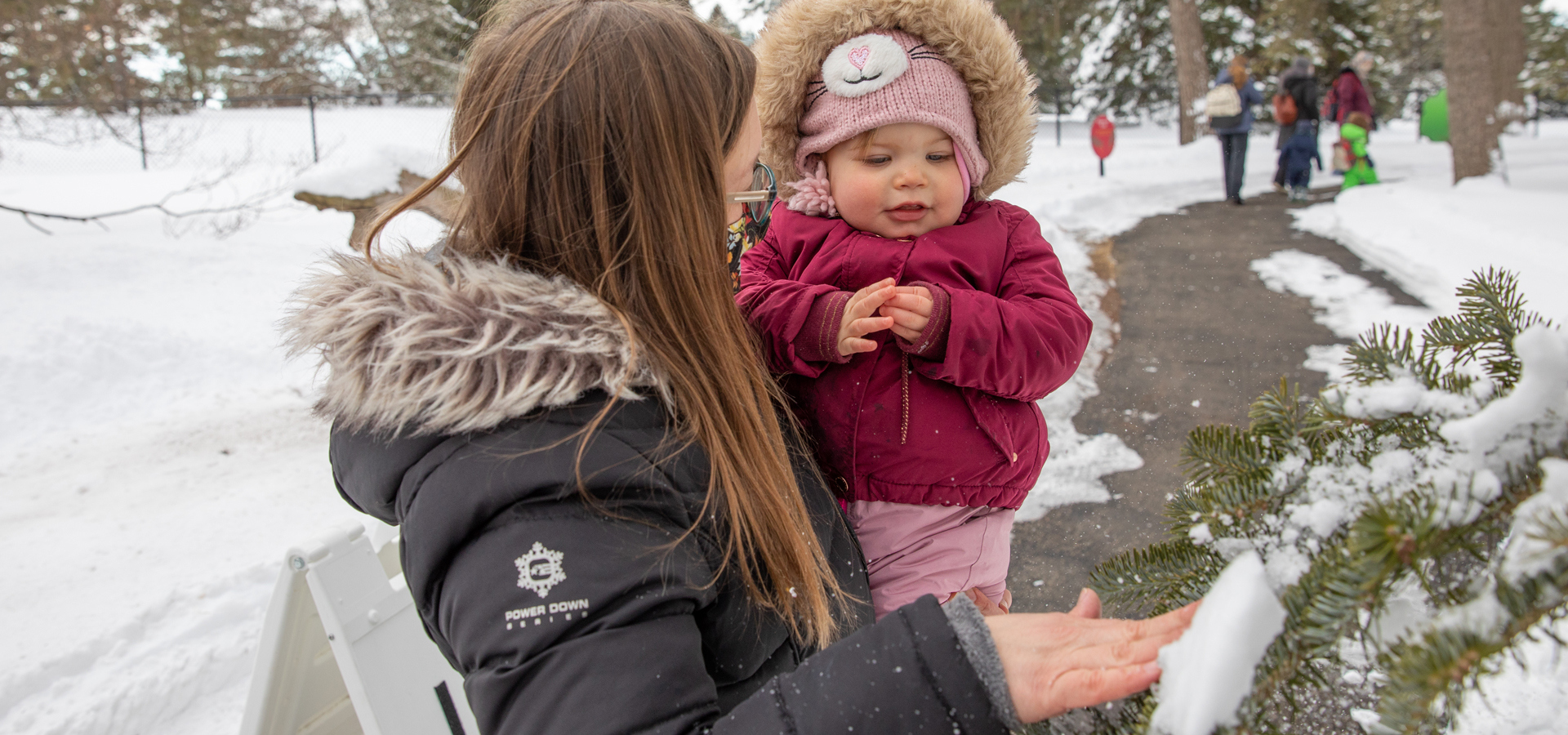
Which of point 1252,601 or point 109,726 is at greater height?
point 1252,601

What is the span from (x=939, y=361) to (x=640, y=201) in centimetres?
73

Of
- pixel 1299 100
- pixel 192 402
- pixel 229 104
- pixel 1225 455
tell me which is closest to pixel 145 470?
pixel 192 402

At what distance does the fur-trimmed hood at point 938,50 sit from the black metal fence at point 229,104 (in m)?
7.83

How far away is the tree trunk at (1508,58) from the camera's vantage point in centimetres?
987

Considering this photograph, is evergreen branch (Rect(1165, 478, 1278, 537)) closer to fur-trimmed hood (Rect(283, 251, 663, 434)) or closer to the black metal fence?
fur-trimmed hood (Rect(283, 251, 663, 434))

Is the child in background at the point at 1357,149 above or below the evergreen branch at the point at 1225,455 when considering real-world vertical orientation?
above

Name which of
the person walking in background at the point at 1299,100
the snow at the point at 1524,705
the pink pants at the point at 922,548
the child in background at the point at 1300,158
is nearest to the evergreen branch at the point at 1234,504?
the pink pants at the point at 922,548

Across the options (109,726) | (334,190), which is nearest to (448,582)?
(109,726)

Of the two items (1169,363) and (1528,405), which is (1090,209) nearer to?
(1169,363)

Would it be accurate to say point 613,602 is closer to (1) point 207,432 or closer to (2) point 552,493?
(2) point 552,493

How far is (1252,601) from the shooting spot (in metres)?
0.58

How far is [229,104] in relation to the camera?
794 inches

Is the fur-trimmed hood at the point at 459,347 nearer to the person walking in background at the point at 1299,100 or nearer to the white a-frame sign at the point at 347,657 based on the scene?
the white a-frame sign at the point at 347,657

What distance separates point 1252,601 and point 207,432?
20.0 feet
